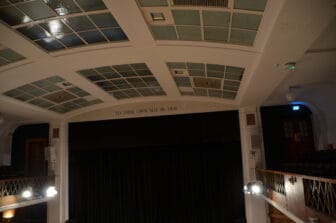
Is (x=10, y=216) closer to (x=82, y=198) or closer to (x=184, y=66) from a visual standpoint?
(x=82, y=198)

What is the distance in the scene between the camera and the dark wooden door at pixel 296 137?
1258cm

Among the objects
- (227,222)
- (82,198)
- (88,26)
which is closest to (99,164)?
(82,198)

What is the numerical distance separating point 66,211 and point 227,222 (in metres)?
6.71

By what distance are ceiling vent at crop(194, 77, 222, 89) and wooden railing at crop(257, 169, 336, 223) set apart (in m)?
3.53

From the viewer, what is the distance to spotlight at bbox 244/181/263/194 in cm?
1109

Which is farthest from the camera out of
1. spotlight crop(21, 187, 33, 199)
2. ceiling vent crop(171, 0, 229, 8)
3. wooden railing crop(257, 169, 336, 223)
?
spotlight crop(21, 187, 33, 199)

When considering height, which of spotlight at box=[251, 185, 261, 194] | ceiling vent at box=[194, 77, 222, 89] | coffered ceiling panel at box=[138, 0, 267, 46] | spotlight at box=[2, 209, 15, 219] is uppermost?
coffered ceiling panel at box=[138, 0, 267, 46]

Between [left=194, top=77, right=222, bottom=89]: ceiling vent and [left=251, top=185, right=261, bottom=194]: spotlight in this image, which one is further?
[left=251, top=185, right=261, bottom=194]: spotlight

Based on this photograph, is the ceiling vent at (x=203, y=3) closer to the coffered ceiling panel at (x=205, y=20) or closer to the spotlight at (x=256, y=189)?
the coffered ceiling panel at (x=205, y=20)

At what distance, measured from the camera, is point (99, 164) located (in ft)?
48.1

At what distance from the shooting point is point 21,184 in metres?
11.4

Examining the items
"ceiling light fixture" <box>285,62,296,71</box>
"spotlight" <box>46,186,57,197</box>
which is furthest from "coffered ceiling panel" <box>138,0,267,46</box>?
"spotlight" <box>46,186,57,197</box>

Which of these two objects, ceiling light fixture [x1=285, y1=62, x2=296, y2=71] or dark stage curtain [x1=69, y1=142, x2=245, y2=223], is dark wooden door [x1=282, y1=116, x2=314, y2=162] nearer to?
dark stage curtain [x1=69, y1=142, x2=245, y2=223]

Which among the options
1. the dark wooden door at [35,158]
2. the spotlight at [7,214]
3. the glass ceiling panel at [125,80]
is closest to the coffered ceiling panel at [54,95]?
the glass ceiling panel at [125,80]
